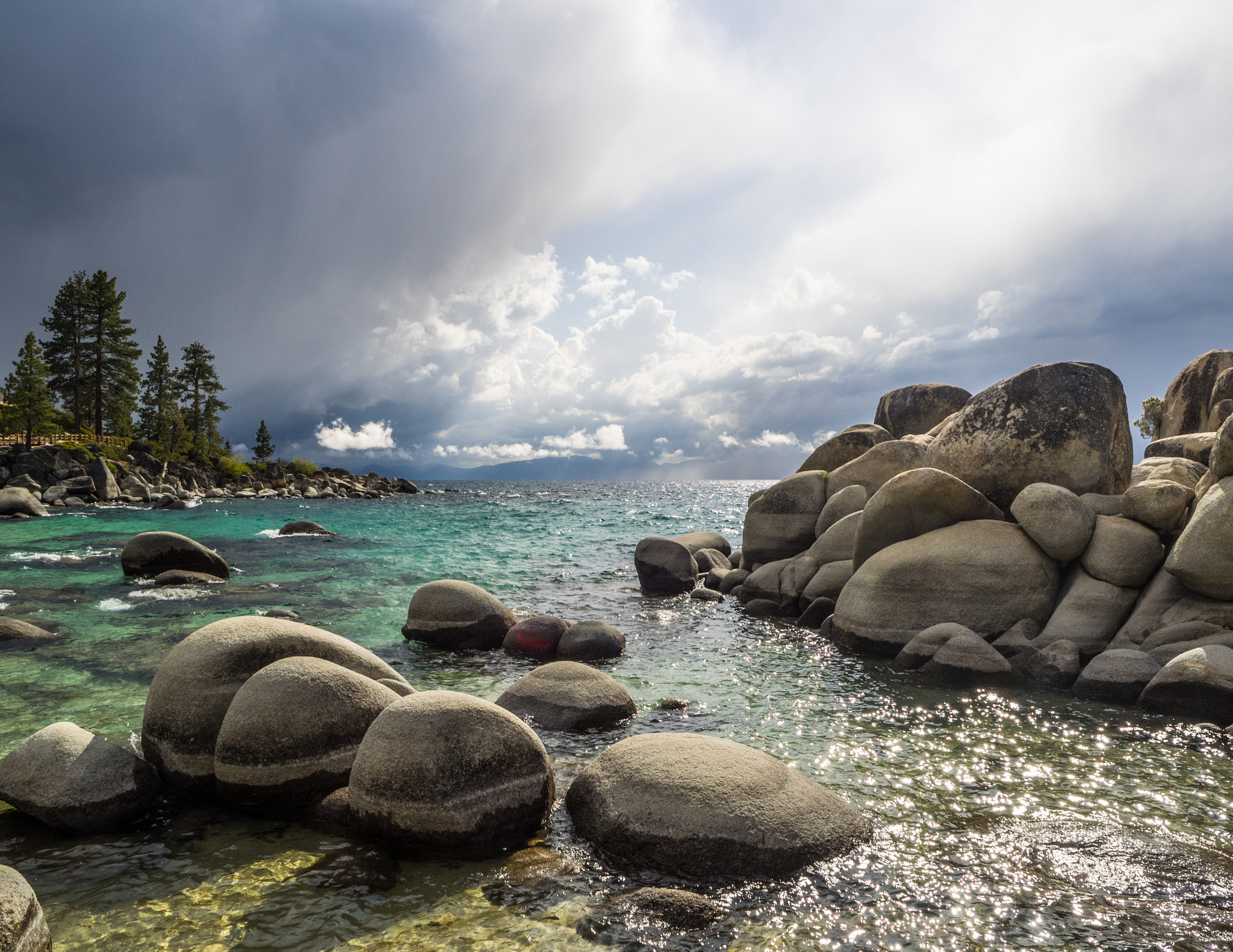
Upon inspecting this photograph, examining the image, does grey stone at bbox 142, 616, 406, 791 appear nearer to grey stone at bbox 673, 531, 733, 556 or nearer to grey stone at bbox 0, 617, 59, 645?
grey stone at bbox 0, 617, 59, 645

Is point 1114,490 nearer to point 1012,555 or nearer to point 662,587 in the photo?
point 1012,555

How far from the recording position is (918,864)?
16.6ft

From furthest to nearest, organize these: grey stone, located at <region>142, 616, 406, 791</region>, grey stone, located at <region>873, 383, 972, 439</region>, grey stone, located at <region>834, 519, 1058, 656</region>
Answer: grey stone, located at <region>873, 383, 972, 439</region> → grey stone, located at <region>834, 519, 1058, 656</region> → grey stone, located at <region>142, 616, 406, 791</region>

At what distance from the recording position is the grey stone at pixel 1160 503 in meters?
10.7

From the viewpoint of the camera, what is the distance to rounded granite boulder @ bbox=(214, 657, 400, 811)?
5895mm

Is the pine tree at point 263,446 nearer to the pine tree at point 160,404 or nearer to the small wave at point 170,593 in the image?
the pine tree at point 160,404

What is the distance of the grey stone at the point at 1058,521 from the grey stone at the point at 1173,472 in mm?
1192

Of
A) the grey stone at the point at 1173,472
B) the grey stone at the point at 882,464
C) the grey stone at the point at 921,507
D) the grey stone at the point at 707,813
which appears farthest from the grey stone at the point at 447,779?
the grey stone at the point at 882,464

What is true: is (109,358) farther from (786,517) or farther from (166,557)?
(786,517)

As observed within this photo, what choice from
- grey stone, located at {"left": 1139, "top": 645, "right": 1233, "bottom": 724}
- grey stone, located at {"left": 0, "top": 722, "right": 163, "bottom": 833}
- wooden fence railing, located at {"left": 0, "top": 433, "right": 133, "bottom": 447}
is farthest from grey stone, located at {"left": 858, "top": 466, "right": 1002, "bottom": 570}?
wooden fence railing, located at {"left": 0, "top": 433, "right": 133, "bottom": 447}

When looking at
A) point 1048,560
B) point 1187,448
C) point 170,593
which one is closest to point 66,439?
point 170,593

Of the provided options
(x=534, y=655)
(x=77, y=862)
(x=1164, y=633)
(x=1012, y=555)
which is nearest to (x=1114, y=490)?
(x=1012, y=555)

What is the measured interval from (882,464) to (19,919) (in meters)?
17.5

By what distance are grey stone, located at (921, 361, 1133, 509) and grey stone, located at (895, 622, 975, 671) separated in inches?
168
